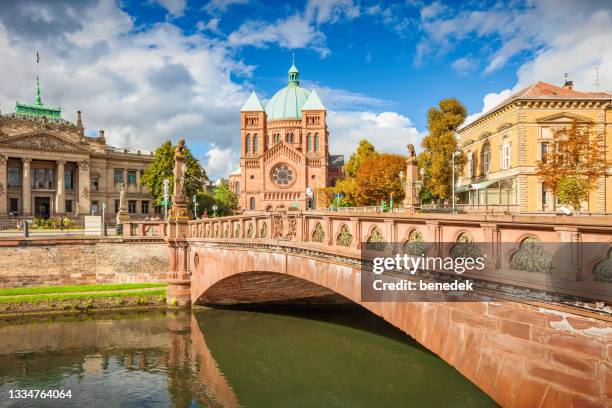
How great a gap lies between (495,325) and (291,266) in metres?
7.91


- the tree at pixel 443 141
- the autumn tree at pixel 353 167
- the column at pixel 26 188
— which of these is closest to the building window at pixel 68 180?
the column at pixel 26 188

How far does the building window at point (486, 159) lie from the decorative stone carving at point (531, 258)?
124 ft

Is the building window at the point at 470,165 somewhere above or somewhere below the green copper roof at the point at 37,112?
below

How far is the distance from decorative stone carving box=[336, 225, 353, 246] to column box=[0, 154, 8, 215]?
6251 centimetres

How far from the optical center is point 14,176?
61219mm

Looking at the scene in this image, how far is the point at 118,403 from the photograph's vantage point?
46.1 feet

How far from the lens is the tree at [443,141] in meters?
41.4

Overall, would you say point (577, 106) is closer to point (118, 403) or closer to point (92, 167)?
point (118, 403)

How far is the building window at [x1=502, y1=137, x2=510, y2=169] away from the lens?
1476 inches

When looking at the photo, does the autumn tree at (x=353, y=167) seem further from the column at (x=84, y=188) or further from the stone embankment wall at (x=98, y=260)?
the column at (x=84, y=188)

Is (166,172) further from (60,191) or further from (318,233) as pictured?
(318,233)

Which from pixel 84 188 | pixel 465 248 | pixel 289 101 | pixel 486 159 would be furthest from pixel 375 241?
pixel 289 101

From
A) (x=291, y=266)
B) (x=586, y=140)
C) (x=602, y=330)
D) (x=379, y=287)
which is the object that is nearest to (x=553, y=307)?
(x=602, y=330)

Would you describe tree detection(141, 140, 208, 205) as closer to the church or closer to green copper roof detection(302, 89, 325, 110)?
the church
